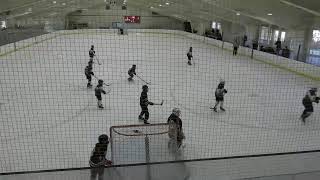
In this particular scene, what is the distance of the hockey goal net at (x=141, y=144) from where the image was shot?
114 inches

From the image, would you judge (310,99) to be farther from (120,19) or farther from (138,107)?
(120,19)

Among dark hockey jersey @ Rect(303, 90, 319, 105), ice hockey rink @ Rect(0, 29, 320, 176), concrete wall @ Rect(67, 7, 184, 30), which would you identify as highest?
concrete wall @ Rect(67, 7, 184, 30)

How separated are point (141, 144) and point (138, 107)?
2.21m

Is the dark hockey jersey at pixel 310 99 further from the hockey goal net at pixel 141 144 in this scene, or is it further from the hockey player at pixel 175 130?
the hockey goal net at pixel 141 144

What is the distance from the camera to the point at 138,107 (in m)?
5.21

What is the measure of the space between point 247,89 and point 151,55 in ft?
13.9

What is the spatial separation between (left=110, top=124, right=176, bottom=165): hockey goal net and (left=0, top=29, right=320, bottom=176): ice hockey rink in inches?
0.9

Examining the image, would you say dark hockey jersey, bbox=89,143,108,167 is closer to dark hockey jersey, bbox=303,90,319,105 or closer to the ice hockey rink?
the ice hockey rink

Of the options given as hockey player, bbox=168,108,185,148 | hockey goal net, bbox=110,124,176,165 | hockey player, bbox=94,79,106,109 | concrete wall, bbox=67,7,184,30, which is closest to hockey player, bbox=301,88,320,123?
hockey player, bbox=168,108,185,148

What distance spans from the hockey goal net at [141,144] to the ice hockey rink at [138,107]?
2cm

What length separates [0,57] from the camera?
8.55m

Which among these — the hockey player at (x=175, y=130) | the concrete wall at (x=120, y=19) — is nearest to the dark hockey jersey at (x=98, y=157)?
the hockey player at (x=175, y=130)

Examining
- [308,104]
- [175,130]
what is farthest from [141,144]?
[308,104]

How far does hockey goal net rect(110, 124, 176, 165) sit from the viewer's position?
2.91m
